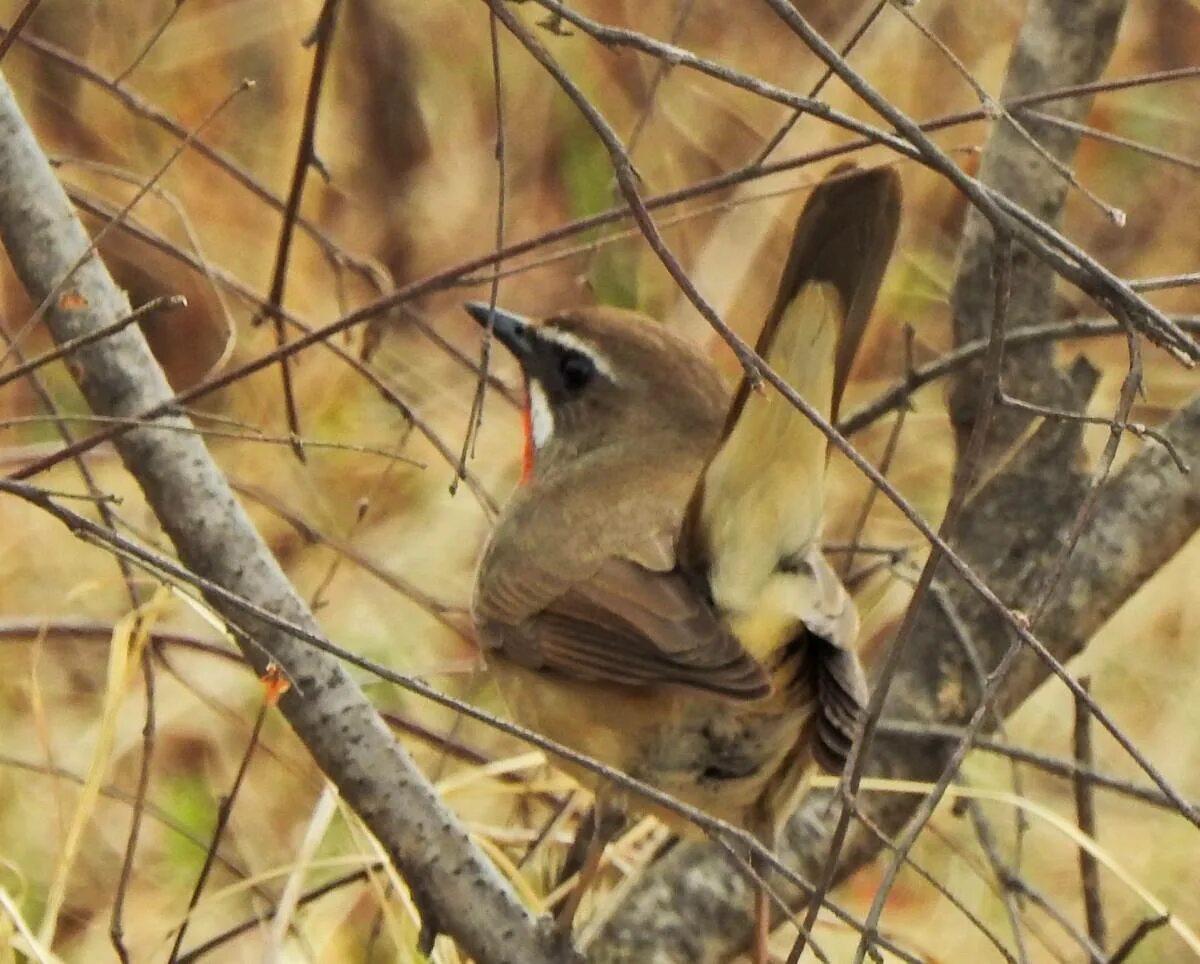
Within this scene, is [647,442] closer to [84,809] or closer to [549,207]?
[84,809]

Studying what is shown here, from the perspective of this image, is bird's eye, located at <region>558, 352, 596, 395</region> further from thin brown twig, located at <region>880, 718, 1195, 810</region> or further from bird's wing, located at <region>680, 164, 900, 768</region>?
thin brown twig, located at <region>880, 718, 1195, 810</region>

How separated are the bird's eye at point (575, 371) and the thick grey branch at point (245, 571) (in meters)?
0.91

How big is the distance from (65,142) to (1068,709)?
3.48 m

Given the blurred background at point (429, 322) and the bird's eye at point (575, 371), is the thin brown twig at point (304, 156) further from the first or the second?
the blurred background at point (429, 322)

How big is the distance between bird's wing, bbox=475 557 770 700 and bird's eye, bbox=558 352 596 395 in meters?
0.40

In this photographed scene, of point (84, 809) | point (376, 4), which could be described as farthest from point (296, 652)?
point (376, 4)

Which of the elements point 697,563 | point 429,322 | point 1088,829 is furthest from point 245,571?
point 429,322

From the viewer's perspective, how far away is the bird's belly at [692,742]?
2443 mm

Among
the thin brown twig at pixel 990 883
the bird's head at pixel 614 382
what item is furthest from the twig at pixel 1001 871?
the bird's head at pixel 614 382

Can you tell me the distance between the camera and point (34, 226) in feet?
7.14

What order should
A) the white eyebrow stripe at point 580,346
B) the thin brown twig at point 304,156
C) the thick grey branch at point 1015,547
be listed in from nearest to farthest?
1. the thin brown twig at point 304,156
2. the thick grey branch at point 1015,547
3. the white eyebrow stripe at point 580,346

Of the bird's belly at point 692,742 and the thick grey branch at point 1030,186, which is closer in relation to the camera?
the bird's belly at point 692,742

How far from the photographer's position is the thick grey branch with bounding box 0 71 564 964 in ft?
7.18

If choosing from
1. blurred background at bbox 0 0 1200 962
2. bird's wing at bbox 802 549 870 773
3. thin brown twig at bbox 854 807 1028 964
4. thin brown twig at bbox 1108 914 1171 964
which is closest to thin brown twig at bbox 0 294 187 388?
thin brown twig at bbox 854 807 1028 964
